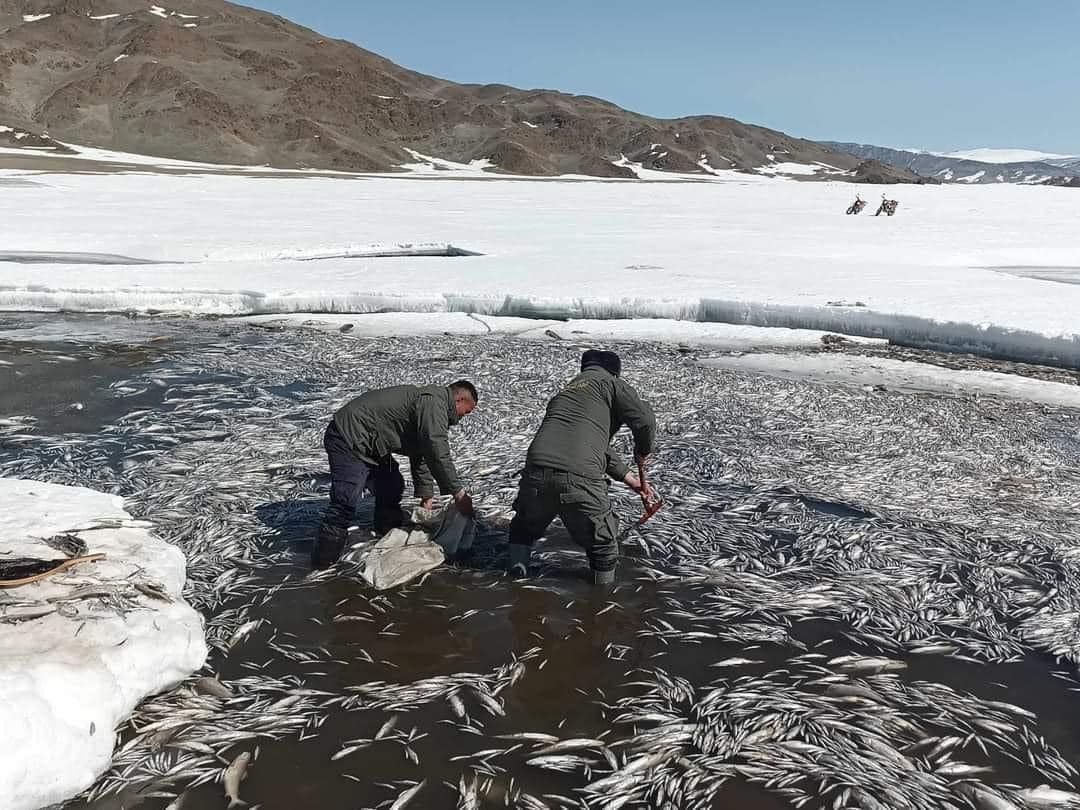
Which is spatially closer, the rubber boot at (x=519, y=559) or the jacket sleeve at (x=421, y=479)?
the rubber boot at (x=519, y=559)

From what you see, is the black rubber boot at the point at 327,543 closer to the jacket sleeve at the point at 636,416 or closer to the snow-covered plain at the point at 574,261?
the jacket sleeve at the point at 636,416

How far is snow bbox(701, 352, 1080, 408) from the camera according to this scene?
12.4 meters

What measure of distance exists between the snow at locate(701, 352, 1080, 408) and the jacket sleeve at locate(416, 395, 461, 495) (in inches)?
316

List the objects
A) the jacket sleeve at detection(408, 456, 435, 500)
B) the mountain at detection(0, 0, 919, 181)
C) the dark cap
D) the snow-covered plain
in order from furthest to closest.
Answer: the mountain at detection(0, 0, 919, 181), the snow-covered plain, the jacket sleeve at detection(408, 456, 435, 500), the dark cap

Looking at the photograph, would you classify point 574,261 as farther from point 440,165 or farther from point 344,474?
point 440,165

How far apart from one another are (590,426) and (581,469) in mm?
421

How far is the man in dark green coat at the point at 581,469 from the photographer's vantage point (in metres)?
6.35

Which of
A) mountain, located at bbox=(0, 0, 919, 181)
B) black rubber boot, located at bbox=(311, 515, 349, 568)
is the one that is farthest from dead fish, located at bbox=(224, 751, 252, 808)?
mountain, located at bbox=(0, 0, 919, 181)

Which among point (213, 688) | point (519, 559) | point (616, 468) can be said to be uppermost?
Answer: point (616, 468)

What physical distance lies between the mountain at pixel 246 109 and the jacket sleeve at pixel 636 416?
121m

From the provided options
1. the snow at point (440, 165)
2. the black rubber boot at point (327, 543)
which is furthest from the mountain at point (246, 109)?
the black rubber boot at point (327, 543)

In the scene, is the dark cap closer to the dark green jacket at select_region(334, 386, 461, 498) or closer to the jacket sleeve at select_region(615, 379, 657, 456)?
the jacket sleeve at select_region(615, 379, 657, 456)

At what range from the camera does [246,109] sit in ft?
483

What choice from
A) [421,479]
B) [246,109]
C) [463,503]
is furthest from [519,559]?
[246,109]
